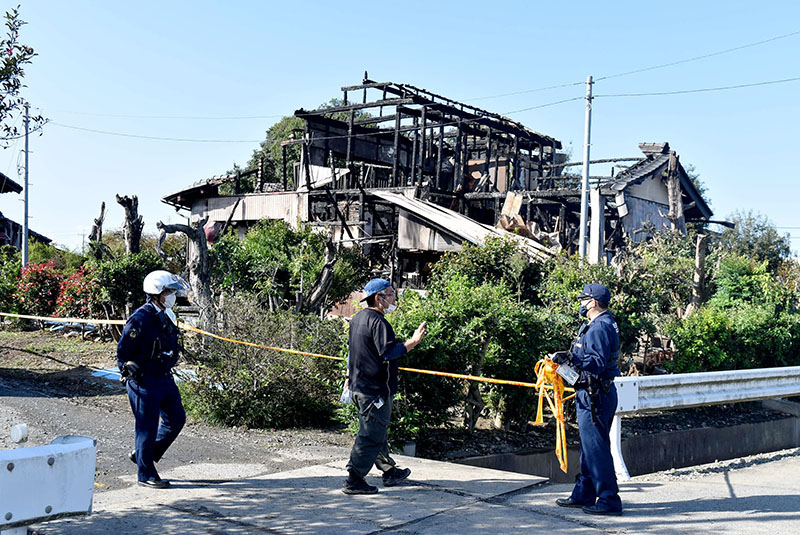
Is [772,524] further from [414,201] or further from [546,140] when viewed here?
[546,140]

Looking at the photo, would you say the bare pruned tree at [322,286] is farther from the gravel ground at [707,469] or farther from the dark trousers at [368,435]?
the dark trousers at [368,435]

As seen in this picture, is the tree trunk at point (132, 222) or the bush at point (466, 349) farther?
the tree trunk at point (132, 222)

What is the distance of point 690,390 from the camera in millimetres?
8414

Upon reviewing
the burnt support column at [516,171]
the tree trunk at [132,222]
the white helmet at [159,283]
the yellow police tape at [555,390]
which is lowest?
the yellow police tape at [555,390]

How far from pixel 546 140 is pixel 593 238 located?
47.3 ft

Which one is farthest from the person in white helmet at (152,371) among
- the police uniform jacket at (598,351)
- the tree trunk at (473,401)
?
the tree trunk at (473,401)

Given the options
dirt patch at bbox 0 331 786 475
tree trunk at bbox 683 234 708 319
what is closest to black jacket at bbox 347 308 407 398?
dirt patch at bbox 0 331 786 475

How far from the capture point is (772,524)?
541 cm

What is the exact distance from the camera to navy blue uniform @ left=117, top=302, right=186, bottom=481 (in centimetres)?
597

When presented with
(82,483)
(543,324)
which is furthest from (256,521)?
(543,324)

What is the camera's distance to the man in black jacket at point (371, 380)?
19.3 feet

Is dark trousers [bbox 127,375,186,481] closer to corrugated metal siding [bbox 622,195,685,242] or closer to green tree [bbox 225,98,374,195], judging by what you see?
corrugated metal siding [bbox 622,195,685,242]

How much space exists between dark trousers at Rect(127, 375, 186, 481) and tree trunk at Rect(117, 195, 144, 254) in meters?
9.67

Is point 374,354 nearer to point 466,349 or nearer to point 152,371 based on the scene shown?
point 152,371
